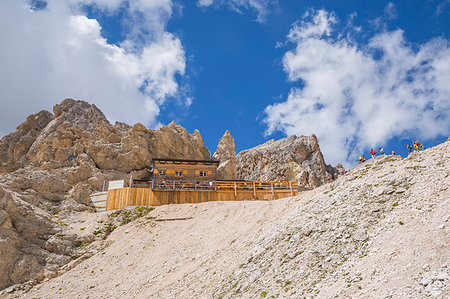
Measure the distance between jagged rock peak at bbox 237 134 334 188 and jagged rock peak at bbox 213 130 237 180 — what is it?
57.1ft

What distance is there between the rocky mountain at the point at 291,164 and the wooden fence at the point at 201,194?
39969 mm

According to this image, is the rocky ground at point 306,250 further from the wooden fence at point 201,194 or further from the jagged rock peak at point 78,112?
the jagged rock peak at point 78,112

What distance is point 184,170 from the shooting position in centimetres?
4844

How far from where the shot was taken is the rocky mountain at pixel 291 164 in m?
82.7

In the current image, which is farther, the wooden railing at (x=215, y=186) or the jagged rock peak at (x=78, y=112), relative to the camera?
the jagged rock peak at (x=78, y=112)

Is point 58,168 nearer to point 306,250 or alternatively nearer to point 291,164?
point 306,250

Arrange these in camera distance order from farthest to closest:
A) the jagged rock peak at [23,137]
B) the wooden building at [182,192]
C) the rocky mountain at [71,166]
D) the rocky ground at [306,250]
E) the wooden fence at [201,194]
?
the jagged rock peak at [23,137] < the wooden building at [182,192] < the wooden fence at [201,194] < the rocky mountain at [71,166] < the rocky ground at [306,250]

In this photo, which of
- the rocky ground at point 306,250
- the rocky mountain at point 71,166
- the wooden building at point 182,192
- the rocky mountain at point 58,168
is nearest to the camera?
the rocky ground at point 306,250

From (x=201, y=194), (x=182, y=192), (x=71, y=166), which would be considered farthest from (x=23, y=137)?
(x=201, y=194)

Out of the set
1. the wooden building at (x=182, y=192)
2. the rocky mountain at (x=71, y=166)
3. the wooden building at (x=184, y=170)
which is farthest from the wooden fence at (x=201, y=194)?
the rocky mountain at (x=71, y=166)

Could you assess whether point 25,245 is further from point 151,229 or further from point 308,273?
point 308,273

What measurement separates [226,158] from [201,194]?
32.2m

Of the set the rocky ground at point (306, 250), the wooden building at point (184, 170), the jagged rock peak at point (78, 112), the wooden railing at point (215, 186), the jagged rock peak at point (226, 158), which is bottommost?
the rocky ground at point (306, 250)

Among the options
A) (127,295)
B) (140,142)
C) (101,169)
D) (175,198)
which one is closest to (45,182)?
(101,169)
